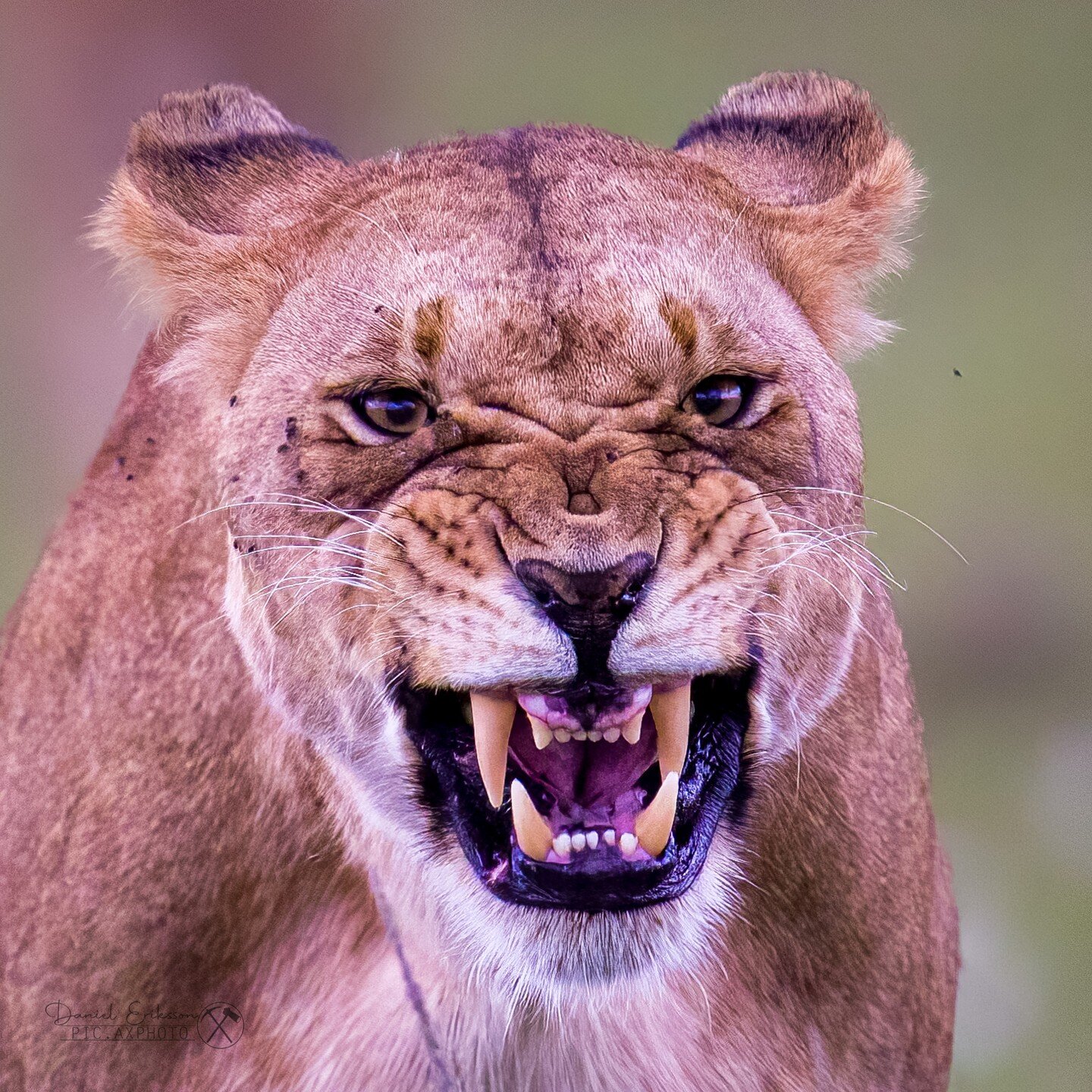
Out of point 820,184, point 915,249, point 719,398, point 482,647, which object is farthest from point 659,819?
point 915,249

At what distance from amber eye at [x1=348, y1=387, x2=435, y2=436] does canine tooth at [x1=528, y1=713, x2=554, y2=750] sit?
0.80 feet

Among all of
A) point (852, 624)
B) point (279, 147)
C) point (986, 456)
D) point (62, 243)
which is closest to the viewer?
point (852, 624)

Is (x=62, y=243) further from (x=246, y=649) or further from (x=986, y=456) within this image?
(x=986, y=456)

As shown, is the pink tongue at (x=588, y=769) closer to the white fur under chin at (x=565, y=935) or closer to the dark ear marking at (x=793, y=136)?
the white fur under chin at (x=565, y=935)

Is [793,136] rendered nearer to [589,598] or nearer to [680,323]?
[680,323]

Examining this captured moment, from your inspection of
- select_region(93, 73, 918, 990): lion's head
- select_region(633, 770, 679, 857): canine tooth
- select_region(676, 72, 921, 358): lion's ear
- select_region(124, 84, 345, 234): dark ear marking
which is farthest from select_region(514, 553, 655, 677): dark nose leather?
select_region(124, 84, 345, 234): dark ear marking

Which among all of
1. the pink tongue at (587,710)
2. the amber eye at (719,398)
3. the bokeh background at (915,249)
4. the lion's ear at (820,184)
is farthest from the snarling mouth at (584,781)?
the bokeh background at (915,249)

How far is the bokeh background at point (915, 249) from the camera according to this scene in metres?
1.75

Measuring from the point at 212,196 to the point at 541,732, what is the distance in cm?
62

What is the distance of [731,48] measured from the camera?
1.80 metres

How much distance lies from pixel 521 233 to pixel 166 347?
374mm

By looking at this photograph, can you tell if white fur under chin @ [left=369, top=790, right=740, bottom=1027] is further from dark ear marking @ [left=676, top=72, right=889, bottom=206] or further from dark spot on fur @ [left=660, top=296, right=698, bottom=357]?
dark ear marking @ [left=676, top=72, right=889, bottom=206]

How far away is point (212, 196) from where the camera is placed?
1339 millimetres

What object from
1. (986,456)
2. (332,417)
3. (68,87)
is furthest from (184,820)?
(986,456)
